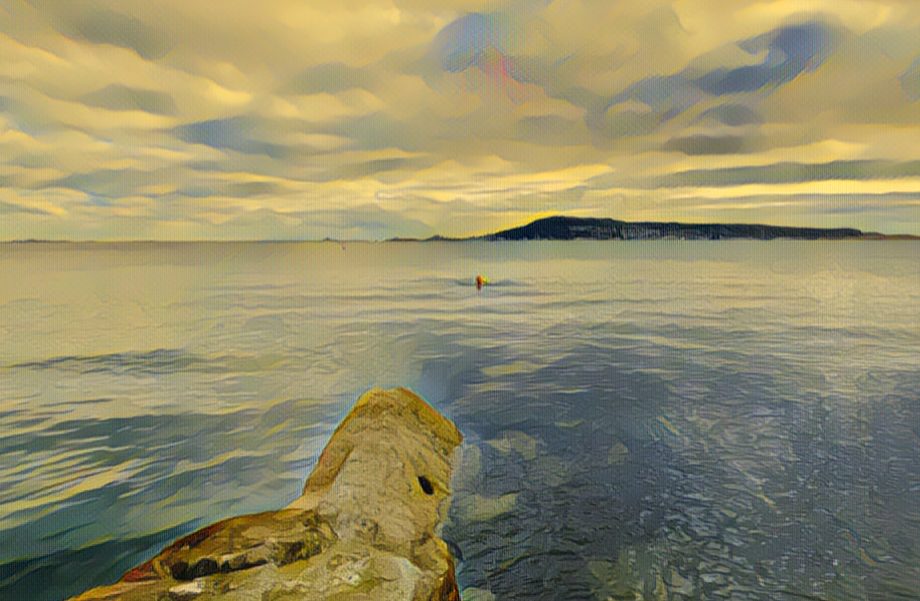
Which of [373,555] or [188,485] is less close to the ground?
[373,555]

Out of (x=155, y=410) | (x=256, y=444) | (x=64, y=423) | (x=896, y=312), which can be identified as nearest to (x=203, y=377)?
(x=155, y=410)

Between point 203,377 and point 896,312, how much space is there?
3778cm

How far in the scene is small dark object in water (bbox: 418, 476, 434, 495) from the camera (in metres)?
10.2

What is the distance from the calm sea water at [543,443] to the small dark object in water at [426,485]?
65 cm

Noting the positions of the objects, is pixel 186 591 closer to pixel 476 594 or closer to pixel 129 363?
pixel 476 594

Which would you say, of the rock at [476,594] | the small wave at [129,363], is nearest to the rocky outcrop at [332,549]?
the rock at [476,594]

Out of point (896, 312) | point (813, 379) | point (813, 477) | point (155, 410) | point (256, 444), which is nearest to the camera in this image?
point (813, 477)

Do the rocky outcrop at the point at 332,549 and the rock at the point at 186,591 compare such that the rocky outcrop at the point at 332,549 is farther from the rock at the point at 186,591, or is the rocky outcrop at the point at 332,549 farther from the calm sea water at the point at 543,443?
the calm sea water at the point at 543,443

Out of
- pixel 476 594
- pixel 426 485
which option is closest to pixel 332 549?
pixel 476 594

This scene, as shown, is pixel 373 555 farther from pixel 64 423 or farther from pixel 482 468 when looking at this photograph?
pixel 64 423

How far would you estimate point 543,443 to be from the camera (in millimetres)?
12953

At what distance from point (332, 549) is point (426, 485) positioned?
3631mm

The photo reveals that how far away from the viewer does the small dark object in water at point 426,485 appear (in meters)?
10.2

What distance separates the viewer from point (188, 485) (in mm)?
11344
